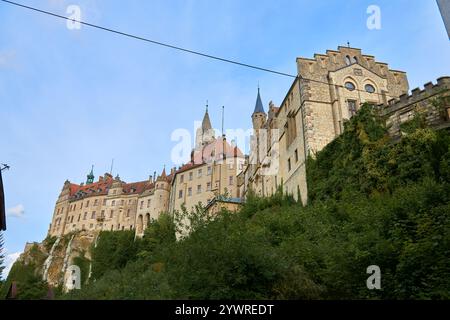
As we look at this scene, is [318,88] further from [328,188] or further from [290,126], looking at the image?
[328,188]

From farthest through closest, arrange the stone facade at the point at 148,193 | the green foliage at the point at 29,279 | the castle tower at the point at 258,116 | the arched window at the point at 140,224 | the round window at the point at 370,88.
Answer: the arched window at the point at 140,224 < the stone facade at the point at 148,193 < the castle tower at the point at 258,116 < the green foliage at the point at 29,279 < the round window at the point at 370,88

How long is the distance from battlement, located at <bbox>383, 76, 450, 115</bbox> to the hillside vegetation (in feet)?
5.40

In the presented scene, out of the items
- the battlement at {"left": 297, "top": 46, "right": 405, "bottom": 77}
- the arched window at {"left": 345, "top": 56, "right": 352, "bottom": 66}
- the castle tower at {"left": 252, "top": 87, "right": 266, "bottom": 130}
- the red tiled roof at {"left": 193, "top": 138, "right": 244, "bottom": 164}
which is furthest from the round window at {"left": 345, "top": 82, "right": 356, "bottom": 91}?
the red tiled roof at {"left": 193, "top": 138, "right": 244, "bottom": 164}

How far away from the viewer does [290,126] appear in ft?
98.9

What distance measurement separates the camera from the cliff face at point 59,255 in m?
62.3

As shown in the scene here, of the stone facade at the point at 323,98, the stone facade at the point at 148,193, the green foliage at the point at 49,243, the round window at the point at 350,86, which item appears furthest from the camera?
the green foliage at the point at 49,243

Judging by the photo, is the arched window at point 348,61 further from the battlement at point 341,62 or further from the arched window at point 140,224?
the arched window at point 140,224

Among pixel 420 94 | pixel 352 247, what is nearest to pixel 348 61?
pixel 420 94

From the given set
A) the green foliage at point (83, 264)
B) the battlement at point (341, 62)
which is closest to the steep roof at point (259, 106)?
the battlement at point (341, 62)

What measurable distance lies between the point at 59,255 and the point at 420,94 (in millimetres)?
68328

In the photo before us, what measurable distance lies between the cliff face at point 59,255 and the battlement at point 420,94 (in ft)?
182

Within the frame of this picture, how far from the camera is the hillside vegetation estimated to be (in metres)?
9.40

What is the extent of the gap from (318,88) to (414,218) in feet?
59.1
